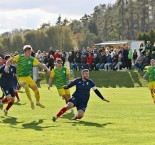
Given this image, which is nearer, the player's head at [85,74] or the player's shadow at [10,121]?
the player's shadow at [10,121]

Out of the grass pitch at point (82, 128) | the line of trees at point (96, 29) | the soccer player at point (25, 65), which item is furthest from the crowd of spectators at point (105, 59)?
the line of trees at point (96, 29)

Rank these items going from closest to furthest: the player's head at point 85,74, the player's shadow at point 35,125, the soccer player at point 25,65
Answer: the player's shadow at point 35,125 < the player's head at point 85,74 < the soccer player at point 25,65

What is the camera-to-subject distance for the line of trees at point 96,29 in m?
109

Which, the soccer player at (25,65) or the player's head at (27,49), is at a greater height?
the player's head at (27,49)

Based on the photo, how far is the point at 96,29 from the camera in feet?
501

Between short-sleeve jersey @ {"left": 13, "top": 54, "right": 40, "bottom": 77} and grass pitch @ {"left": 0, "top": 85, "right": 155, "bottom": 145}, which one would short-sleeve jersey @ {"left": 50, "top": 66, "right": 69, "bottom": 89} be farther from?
short-sleeve jersey @ {"left": 13, "top": 54, "right": 40, "bottom": 77}

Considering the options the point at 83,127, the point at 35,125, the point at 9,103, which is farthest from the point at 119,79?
the point at 83,127

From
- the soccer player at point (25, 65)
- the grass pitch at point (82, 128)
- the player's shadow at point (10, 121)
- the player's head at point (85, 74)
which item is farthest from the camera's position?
the soccer player at point (25, 65)

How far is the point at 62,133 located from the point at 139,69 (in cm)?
2808

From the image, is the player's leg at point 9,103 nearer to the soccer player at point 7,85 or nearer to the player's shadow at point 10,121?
the soccer player at point 7,85

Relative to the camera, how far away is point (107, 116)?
55.8ft

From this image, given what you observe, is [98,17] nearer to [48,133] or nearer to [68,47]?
[68,47]

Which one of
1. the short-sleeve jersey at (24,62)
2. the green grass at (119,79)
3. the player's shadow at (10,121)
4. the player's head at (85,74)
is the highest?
the short-sleeve jersey at (24,62)

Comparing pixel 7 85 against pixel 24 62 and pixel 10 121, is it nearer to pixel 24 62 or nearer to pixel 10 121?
pixel 24 62
